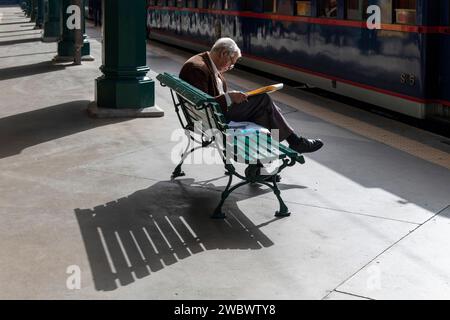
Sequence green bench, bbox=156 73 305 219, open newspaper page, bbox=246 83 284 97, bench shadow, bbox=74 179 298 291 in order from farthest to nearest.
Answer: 1. open newspaper page, bbox=246 83 284 97
2. green bench, bbox=156 73 305 219
3. bench shadow, bbox=74 179 298 291

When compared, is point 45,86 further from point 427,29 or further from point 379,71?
point 427,29

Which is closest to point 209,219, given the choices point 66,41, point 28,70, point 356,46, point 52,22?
point 356,46

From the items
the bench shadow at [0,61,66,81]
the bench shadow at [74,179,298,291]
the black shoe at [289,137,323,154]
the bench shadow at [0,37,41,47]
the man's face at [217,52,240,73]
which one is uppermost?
the bench shadow at [0,37,41,47]

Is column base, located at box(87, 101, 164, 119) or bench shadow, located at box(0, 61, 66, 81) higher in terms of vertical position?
bench shadow, located at box(0, 61, 66, 81)

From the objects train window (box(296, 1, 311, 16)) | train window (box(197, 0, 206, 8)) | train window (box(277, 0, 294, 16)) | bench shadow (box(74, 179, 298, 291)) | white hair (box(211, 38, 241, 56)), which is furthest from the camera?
train window (box(197, 0, 206, 8))

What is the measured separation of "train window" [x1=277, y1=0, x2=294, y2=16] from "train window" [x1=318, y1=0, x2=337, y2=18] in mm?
1041

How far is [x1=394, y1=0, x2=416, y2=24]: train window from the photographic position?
8.56 metres

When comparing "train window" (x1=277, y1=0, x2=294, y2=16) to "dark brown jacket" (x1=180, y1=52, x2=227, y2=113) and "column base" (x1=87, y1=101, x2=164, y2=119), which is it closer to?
"column base" (x1=87, y1=101, x2=164, y2=119)

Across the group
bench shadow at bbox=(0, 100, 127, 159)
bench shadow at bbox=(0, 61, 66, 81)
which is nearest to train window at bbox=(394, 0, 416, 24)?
bench shadow at bbox=(0, 100, 127, 159)

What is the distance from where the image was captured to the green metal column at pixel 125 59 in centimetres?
931

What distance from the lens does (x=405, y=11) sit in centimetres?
872

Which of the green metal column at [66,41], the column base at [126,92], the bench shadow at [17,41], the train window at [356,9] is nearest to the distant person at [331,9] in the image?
the train window at [356,9]

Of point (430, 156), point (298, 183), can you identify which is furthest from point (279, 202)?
point (430, 156)

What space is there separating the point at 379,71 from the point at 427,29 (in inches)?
44.1
